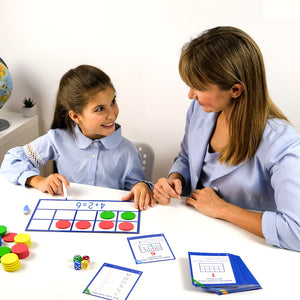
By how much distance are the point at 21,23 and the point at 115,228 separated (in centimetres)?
163

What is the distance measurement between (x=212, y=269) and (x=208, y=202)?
12.5 inches

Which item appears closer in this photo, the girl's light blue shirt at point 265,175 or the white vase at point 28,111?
the girl's light blue shirt at point 265,175

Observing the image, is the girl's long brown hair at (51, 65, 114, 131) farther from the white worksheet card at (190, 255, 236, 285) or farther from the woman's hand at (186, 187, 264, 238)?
the white worksheet card at (190, 255, 236, 285)

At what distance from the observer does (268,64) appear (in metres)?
2.10

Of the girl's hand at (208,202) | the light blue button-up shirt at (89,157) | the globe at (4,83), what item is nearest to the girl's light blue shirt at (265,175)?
the girl's hand at (208,202)

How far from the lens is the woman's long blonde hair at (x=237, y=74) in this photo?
4.22 ft

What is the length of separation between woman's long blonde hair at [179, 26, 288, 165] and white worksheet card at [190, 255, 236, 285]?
16.0 inches

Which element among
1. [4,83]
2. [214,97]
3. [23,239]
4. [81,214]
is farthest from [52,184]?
[4,83]

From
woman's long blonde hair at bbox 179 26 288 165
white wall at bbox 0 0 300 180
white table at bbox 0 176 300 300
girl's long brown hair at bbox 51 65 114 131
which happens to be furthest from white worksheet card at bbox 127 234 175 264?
white wall at bbox 0 0 300 180

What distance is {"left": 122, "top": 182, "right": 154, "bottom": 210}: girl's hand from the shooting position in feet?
4.63

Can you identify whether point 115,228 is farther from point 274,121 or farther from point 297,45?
point 297,45

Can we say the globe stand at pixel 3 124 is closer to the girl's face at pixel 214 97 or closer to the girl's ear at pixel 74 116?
the girl's ear at pixel 74 116

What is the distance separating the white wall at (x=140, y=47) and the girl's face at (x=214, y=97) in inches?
32.4

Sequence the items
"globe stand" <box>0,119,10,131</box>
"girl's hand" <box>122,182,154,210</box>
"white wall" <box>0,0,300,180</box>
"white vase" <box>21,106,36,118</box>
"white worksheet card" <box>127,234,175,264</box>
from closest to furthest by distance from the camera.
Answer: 1. "white worksheet card" <box>127,234,175,264</box>
2. "girl's hand" <box>122,182,154,210</box>
3. "white wall" <box>0,0,300,180</box>
4. "globe stand" <box>0,119,10,131</box>
5. "white vase" <box>21,106,36,118</box>
